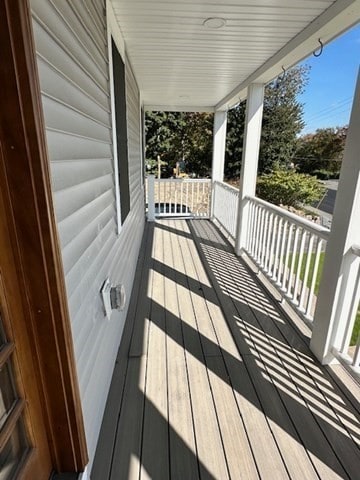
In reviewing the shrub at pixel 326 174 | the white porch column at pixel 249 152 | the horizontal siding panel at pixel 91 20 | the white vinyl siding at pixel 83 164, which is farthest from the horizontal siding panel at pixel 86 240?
the shrub at pixel 326 174

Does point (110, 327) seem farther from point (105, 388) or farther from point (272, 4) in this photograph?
point (272, 4)

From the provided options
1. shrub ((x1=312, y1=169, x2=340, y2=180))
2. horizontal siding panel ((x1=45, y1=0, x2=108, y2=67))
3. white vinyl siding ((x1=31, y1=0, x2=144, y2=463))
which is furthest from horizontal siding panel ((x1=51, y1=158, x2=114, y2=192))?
shrub ((x1=312, y1=169, x2=340, y2=180))

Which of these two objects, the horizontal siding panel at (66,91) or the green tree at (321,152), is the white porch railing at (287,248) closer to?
the horizontal siding panel at (66,91)

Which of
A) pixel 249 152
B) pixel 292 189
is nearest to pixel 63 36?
pixel 249 152

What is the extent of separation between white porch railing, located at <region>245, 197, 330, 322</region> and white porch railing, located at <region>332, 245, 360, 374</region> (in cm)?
38

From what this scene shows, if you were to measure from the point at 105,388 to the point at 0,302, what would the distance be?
1.20 m

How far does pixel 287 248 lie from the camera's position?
2.93 meters

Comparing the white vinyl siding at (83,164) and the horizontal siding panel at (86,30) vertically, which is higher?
the horizontal siding panel at (86,30)

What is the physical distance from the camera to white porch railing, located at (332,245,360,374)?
5.99 feet

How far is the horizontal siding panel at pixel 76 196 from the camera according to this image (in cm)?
103

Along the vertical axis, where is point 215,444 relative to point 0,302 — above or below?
below

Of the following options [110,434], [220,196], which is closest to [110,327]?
[110,434]

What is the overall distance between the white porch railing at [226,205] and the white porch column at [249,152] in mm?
600

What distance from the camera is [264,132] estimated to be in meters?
14.0
